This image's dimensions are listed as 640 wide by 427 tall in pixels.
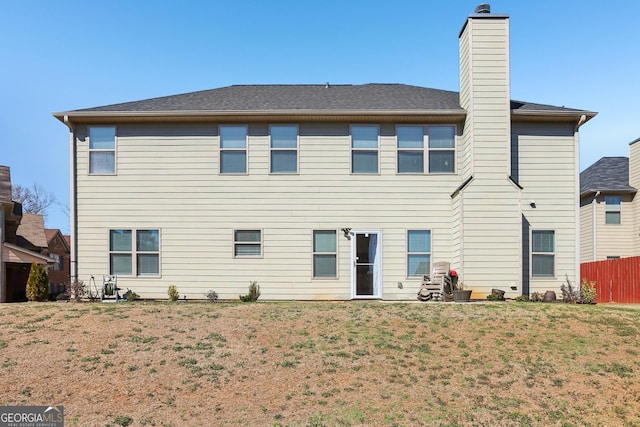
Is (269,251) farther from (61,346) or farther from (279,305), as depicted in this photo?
(61,346)

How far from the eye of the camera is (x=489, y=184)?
14.5 metres

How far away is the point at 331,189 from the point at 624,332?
8112mm

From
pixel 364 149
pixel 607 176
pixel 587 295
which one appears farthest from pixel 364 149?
pixel 607 176

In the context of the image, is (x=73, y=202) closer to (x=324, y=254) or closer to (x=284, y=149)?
(x=284, y=149)

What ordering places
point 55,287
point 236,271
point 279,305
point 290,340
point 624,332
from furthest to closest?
point 55,287
point 236,271
point 279,305
point 624,332
point 290,340

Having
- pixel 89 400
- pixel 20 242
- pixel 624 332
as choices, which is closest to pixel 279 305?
pixel 89 400

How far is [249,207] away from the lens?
50.2 ft

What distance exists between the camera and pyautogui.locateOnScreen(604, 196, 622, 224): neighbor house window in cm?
2323

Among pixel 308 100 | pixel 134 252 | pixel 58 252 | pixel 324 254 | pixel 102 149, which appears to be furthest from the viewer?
pixel 58 252

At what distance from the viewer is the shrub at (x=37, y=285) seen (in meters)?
14.6

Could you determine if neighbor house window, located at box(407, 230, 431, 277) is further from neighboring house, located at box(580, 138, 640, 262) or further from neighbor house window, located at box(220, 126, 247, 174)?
neighboring house, located at box(580, 138, 640, 262)

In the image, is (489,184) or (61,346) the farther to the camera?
(489,184)

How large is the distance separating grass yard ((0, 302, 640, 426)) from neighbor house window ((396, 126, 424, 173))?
4923mm

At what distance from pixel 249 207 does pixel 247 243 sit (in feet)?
3.46
